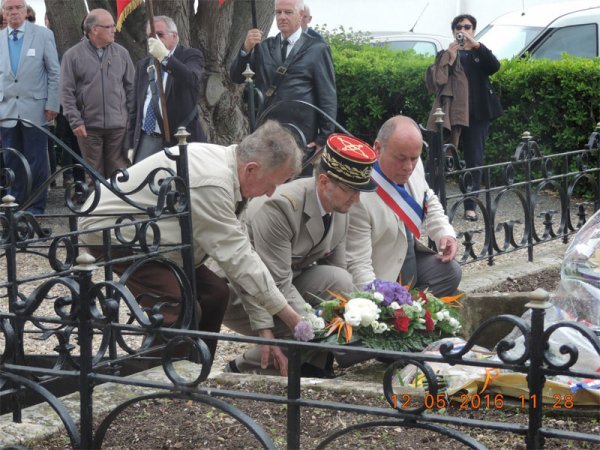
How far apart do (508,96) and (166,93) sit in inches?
174

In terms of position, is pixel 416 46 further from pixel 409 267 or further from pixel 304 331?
pixel 304 331

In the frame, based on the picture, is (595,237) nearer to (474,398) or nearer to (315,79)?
(474,398)

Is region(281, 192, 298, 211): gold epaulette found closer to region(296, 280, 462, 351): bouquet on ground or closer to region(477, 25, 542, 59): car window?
region(296, 280, 462, 351): bouquet on ground

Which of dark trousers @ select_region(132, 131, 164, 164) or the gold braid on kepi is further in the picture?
dark trousers @ select_region(132, 131, 164, 164)

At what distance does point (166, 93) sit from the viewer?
8.41m

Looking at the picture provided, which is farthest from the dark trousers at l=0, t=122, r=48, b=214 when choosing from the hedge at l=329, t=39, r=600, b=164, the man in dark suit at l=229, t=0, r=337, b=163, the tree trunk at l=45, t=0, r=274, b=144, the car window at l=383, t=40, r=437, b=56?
the car window at l=383, t=40, r=437, b=56

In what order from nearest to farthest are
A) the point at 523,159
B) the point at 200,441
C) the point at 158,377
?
the point at 200,441 < the point at 158,377 < the point at 523,159

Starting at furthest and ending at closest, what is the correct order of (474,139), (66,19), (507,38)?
(507,38) → (66,19) → (474,139)

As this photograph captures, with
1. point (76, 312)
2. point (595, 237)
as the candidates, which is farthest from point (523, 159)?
point (76, 312)

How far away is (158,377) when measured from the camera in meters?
→ 4.43

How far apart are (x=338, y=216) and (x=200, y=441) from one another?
177 cm

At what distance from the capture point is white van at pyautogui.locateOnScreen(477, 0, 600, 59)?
40.6 feet

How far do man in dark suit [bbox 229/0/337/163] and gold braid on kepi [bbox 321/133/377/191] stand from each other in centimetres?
272

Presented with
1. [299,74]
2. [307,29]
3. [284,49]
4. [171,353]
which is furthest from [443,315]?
[307,29]
